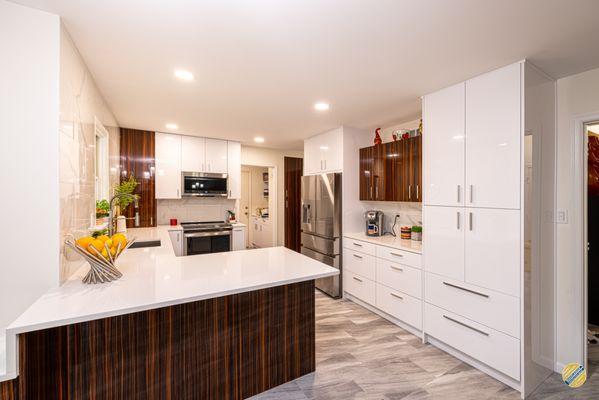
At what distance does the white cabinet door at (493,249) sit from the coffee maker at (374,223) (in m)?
1.52

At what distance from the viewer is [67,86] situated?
5.26ft

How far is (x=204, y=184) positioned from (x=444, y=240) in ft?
11.7

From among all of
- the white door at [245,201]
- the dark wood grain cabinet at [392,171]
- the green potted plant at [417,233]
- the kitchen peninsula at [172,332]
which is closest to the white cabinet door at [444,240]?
the dark wood grain cabinet at [392,171]

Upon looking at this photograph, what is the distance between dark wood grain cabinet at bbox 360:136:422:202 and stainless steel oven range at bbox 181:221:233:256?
220 centimetres

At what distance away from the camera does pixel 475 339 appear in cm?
219

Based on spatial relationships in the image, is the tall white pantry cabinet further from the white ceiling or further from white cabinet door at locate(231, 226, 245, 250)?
white cabinet door at locate(231, 226, 245, 250)

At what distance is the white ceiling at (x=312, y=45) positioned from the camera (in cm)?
141

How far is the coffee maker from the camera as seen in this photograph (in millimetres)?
3736

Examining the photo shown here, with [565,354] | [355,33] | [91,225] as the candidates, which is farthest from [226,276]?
[565,354]

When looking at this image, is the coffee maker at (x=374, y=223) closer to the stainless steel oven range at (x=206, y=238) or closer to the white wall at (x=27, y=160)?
the stainless steel oven range at (x=206, y=238)

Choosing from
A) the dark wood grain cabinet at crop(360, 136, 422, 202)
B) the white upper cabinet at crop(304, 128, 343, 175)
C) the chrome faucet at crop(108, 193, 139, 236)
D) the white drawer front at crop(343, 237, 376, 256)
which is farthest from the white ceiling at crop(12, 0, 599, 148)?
the white drawer front at crop(343, 237, 376, 256)

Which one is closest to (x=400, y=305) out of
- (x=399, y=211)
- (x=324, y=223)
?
(x=399, y=211)

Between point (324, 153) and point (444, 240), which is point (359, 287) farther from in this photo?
point (324, 153)

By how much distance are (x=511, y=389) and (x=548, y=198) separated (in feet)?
4.86
